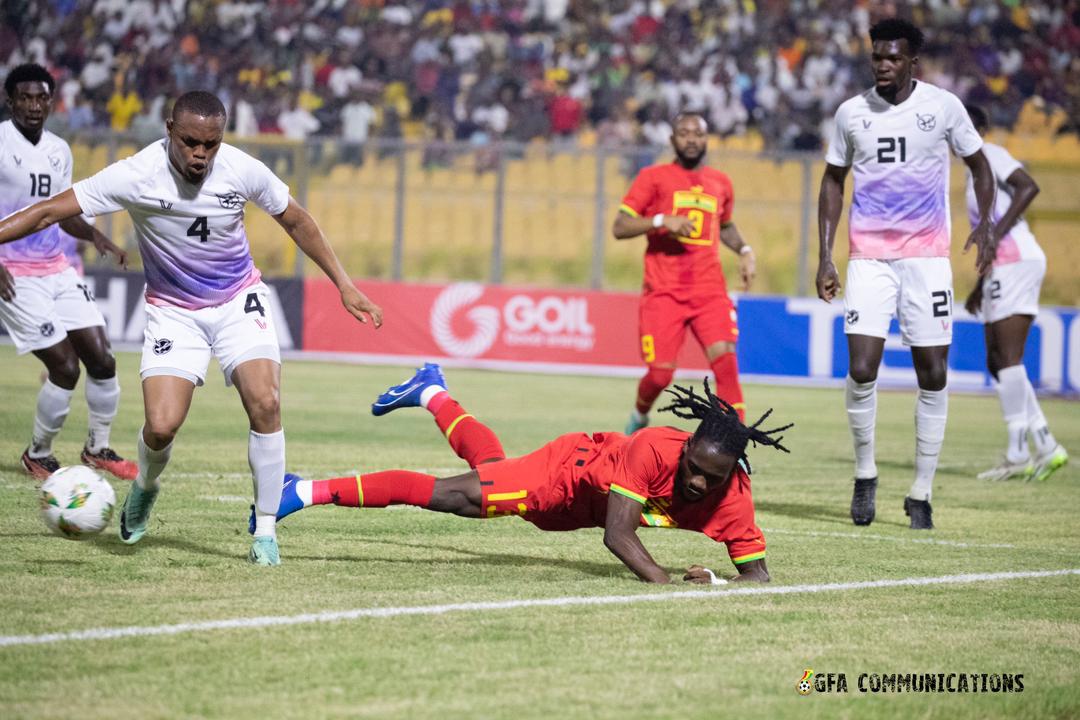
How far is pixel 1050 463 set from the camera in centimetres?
1138

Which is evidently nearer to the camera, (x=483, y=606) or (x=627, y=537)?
(x=483, y=606)

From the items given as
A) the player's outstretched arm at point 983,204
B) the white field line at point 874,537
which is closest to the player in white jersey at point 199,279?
the white field line at point 874,537

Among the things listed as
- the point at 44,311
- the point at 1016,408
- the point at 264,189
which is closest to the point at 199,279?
the point at 264,189

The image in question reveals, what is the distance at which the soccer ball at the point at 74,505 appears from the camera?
664cm

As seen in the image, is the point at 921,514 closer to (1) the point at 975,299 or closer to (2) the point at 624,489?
(2) the point at 624,489

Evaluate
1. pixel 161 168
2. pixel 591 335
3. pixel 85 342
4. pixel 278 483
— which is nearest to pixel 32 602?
pixel 278 483

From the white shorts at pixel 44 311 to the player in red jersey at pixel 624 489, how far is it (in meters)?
3.40

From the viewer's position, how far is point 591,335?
22000 millimetres

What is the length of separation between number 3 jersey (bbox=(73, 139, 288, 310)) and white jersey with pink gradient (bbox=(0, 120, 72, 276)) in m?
3.17

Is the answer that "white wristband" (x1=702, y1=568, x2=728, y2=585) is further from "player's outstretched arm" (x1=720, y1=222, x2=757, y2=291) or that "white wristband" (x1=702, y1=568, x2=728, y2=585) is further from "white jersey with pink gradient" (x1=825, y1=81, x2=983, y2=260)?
"player's outstretched arm" (x1=720, y1=222, x2=757, y2=291)

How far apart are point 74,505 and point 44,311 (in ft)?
11.2

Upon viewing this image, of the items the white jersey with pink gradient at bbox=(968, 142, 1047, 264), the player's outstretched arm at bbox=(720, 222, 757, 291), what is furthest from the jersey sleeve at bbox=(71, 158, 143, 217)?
the white jersey with pink gradient at bbox=(968, 142, 1047, 264)

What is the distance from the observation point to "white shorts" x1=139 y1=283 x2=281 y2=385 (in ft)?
22.5

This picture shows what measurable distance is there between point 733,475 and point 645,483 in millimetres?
453
